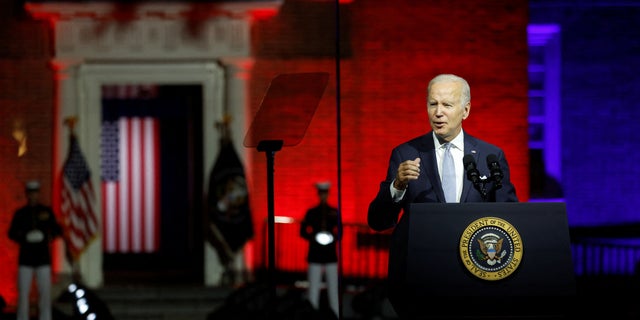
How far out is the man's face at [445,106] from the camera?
3.44 metres

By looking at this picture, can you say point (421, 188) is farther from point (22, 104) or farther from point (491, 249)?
point (22, 104)

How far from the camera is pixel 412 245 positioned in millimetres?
3146

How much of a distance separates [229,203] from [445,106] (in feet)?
23.0

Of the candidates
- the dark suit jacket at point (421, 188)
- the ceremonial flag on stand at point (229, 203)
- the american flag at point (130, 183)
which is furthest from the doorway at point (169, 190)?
the dark suit jacket at point (421, 188)

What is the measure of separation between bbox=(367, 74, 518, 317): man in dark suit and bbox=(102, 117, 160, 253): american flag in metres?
8.91

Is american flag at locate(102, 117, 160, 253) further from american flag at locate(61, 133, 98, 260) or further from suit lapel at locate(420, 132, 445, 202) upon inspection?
suit lapel at locate(420, 132, 445, 202)

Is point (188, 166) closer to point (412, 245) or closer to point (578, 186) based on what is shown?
point (578, 186)

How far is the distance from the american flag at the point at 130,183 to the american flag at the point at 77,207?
1534 mm

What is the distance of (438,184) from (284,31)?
758 centimetres

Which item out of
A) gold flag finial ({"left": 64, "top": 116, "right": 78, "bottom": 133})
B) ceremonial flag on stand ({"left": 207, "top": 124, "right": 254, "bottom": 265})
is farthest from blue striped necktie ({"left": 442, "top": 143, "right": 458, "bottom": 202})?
gold flag finial ({"left": 64, "top": 116, "right": 78, "bottom": 133})

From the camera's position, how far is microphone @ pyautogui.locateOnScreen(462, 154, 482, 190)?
3.28 m

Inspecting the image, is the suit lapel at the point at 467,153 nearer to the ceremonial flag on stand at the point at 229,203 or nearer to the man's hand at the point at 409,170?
the man's hand at the point at 409,170

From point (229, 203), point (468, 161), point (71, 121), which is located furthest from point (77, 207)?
point (468, 161)

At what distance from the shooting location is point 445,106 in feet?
11.3
